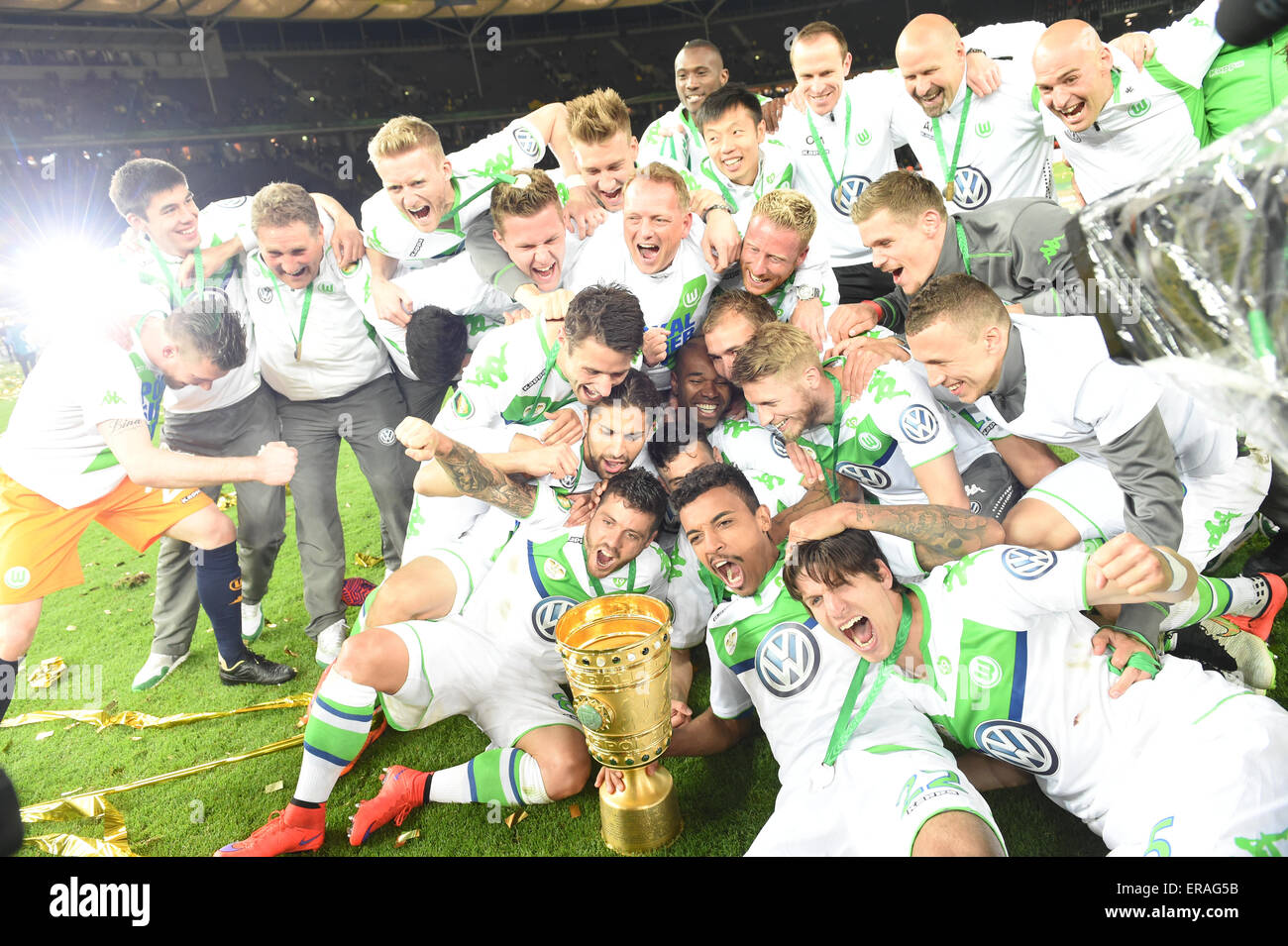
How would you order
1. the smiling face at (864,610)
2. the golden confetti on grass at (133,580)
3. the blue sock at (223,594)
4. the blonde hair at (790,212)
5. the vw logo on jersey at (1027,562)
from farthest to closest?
the golden confetti on grass at (133,580)
the blue sock at (223,594)
the blonde hair at (790,212)
the smiling face at (864,610)
the vw logo on jersey at (1027,562)

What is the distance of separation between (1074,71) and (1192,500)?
135 cm

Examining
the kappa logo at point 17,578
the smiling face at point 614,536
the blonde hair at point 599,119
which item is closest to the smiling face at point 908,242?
the blonde hair at point 599,119

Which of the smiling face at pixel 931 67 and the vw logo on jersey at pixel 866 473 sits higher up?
the smiling face at pixel 931 67

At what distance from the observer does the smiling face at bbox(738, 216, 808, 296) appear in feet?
8.25

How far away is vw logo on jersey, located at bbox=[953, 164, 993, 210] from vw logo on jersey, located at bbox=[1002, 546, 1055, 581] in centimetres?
139

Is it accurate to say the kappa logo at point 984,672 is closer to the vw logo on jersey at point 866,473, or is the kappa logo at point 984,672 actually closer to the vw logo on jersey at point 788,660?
the vw logo on jersey at point 788,660

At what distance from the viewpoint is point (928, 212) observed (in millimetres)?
2295

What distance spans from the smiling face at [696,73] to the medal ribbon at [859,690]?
2304mm

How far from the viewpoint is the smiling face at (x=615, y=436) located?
261 cm

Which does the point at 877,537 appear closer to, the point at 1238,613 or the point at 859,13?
the point at 1238,613

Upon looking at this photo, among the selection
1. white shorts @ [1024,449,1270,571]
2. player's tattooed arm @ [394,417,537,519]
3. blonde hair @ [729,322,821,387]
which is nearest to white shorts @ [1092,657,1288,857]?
white shorts @ [1024,449,1270,571]

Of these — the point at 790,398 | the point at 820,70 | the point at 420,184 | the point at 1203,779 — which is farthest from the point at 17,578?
the point at 1203,779

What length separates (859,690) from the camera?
80.8 inches

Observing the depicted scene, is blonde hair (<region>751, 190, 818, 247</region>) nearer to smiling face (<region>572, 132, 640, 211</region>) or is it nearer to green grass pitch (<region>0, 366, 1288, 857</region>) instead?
smiling face (<region>572, 132, 640, 211</region>)
